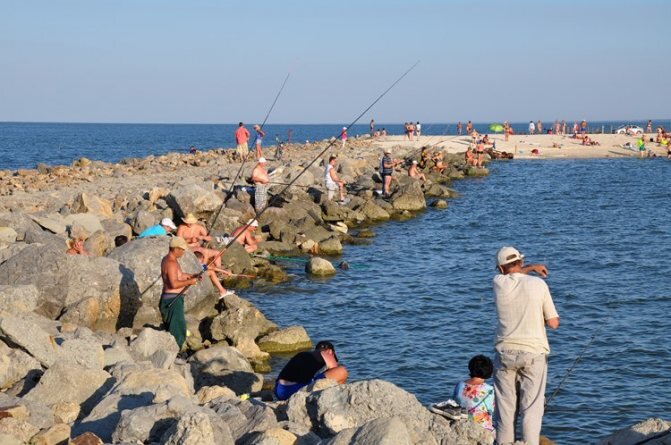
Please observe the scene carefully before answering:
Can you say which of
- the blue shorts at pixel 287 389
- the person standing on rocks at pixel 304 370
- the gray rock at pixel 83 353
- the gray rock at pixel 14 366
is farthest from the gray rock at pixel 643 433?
the gray rock at pixel 14 366

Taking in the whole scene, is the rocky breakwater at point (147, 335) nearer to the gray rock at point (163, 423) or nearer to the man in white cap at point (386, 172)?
the gray rock at point (163, 423)

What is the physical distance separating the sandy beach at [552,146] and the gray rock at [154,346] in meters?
39.9

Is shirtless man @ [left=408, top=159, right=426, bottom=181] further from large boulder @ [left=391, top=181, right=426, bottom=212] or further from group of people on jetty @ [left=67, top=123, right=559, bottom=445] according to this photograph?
group of people on jetty @ [left=67, top=123, right=559, bottom=445]

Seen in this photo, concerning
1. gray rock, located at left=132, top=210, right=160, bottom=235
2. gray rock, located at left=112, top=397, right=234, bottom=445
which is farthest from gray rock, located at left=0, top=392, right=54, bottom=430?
gray rock, located at left=132, top=210, right=160, bottom=235

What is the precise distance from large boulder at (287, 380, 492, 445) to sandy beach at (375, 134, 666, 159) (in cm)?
4334

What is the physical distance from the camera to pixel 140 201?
21.0 meters

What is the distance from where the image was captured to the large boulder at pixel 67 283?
36.7 feet

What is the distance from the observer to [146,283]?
1244 cm

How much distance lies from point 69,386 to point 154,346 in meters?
2.54

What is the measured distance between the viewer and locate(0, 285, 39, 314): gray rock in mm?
9812

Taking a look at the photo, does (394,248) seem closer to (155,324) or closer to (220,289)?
(220,289)

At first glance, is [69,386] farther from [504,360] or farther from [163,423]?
[504,360]

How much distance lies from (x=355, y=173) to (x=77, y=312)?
2329 centimetres

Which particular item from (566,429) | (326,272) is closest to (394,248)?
(326,272)
